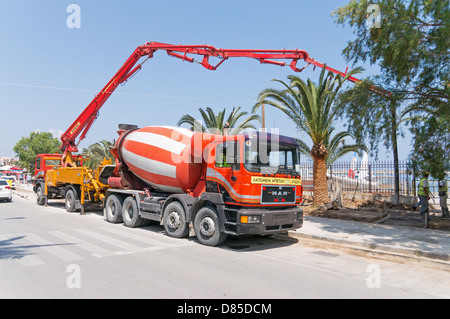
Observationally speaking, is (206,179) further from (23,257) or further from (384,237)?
(384,237)

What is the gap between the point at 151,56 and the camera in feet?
49.9

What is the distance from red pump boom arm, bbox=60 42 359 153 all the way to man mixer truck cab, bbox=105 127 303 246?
4.31 metres

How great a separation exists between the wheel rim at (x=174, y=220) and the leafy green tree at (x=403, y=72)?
6.63 metres

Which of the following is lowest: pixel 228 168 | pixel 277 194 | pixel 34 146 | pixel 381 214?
pixel 381 214

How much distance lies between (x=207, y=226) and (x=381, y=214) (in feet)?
24.8

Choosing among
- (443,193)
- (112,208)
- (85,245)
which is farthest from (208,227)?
(443,193)

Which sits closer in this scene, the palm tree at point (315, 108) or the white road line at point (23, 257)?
the white road line at point (23, 257)

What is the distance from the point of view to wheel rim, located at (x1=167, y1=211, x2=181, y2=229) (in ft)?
30.7

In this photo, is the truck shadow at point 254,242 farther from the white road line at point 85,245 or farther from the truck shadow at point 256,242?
the white road line at point 85,245

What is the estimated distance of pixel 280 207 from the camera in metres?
8.56

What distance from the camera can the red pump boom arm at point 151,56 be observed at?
1283 cm

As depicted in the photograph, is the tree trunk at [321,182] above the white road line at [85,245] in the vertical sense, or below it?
above

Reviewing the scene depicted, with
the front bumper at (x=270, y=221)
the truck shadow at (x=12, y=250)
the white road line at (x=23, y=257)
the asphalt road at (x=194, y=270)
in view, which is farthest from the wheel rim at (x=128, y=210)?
the front bumper at (x=270, y=221)

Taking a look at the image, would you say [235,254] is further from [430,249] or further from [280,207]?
[430,249]
